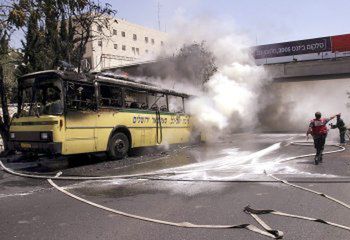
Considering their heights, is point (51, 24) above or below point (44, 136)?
above

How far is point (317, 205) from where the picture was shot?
7.03 metres

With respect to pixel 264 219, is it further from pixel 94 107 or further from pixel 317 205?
pixel 94 107

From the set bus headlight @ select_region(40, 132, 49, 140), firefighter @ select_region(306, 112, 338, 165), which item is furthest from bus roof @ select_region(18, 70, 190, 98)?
firefighter @ select_region(306, 112, 338, 165)

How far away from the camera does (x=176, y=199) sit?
7.71 metres

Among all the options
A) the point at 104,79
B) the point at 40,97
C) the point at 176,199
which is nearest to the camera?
the point at 176,199

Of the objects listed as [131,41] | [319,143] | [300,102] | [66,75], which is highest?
[131,41]

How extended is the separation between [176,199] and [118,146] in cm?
624

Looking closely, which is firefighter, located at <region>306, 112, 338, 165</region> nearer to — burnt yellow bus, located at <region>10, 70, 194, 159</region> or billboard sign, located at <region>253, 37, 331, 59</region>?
burnt yellow bus, located at <region>10, 70, 194, 159</region>

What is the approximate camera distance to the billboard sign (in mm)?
35688

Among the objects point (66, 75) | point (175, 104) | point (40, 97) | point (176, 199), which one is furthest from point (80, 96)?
point (175, 104)

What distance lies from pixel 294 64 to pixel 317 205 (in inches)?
1146

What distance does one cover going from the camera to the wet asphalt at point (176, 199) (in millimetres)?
5727

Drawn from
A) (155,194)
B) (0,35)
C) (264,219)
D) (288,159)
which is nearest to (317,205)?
(264,219)

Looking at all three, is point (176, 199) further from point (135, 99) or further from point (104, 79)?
point (135, 99)
